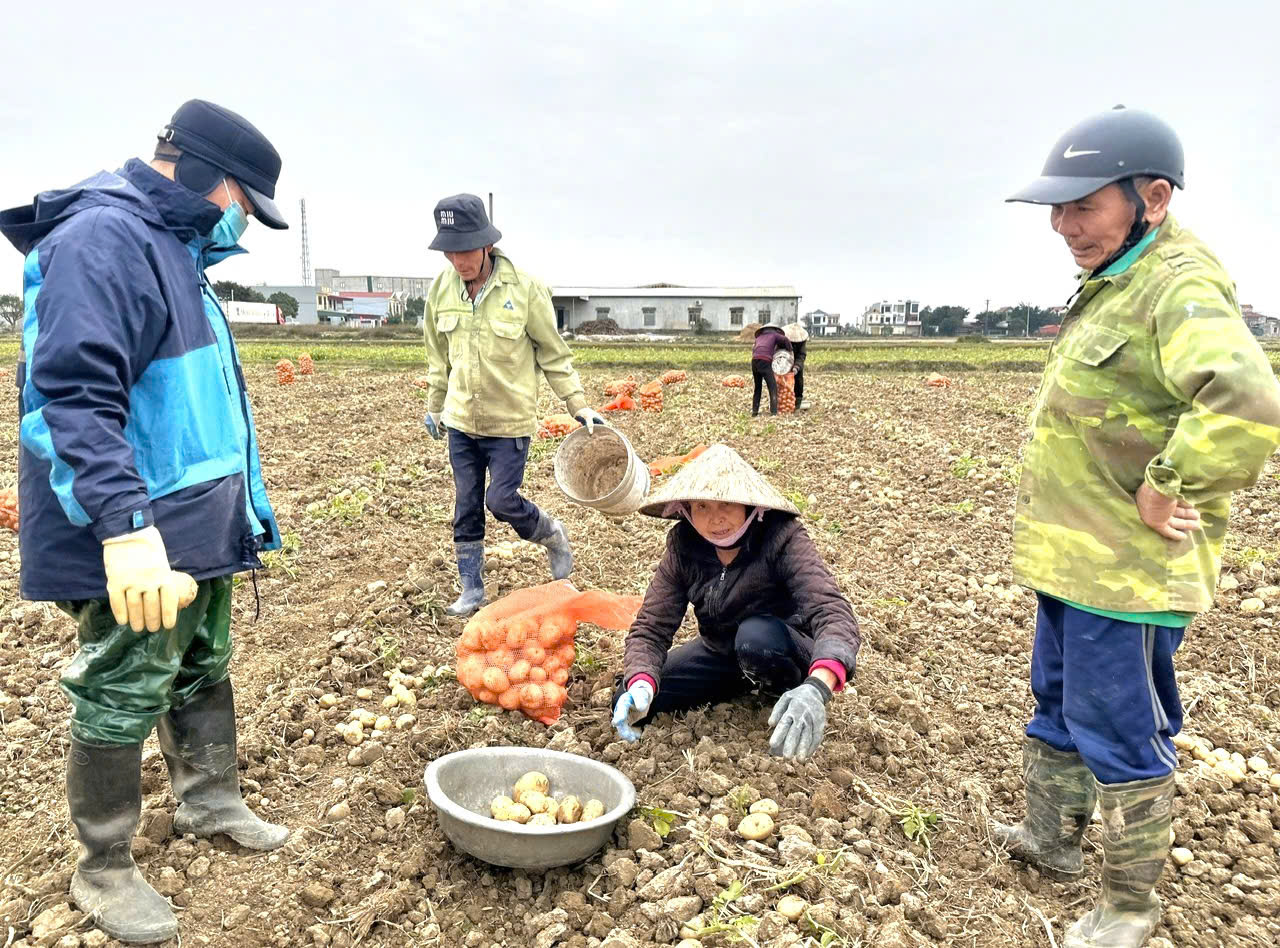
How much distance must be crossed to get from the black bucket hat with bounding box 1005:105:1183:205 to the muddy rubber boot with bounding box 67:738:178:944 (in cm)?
271

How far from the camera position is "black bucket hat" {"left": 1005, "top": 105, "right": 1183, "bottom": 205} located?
2137 mm

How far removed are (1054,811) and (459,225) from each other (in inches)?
132

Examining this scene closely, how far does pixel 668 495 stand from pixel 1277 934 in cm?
208

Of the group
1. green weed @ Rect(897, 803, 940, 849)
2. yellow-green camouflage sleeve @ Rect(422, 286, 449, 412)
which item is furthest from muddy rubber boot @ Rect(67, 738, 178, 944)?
yellow-green camouflage sleeve @ Rect(422, 286, 449, 412)

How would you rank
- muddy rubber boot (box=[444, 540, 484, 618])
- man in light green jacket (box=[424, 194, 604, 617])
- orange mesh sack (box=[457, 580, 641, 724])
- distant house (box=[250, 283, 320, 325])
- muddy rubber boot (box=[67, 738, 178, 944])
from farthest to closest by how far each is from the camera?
distant house (box=[250, 283, 320, 325]), muddy rubber boot (box=[444, 540, 484, 618]), man in light green jacket (box=[424, 194, 604, 617]), orange mesh sack (box=[457, 580, 641, 724]), muddy rubber boot (box=[67, 738, 178, 944])

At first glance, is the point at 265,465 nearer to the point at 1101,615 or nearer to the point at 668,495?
the point at 668,495

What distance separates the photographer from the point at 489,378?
14.8 ft

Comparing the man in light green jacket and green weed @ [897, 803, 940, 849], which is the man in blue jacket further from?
green weed @ [897, 803, 940, 849]

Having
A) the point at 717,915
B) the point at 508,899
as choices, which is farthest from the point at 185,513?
the point at 717,915

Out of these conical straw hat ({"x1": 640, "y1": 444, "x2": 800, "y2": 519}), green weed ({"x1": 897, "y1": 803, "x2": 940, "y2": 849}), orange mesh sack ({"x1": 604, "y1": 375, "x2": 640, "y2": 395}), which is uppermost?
conical straw hat ({"x1": 640, "y1": 444, "x2": 800, "y2": 519})

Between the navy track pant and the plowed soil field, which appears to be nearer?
the navy track pant

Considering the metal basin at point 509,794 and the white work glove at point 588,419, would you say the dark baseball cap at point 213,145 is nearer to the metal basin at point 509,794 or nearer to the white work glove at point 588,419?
the metal basin at point 509,794

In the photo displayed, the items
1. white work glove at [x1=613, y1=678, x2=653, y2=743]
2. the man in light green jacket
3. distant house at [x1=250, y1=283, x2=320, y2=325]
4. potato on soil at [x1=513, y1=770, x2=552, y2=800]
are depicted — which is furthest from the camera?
distant house at [x1=250, y1=283, x2=320, y2=325]

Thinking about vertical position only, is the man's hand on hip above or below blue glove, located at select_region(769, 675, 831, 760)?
above
